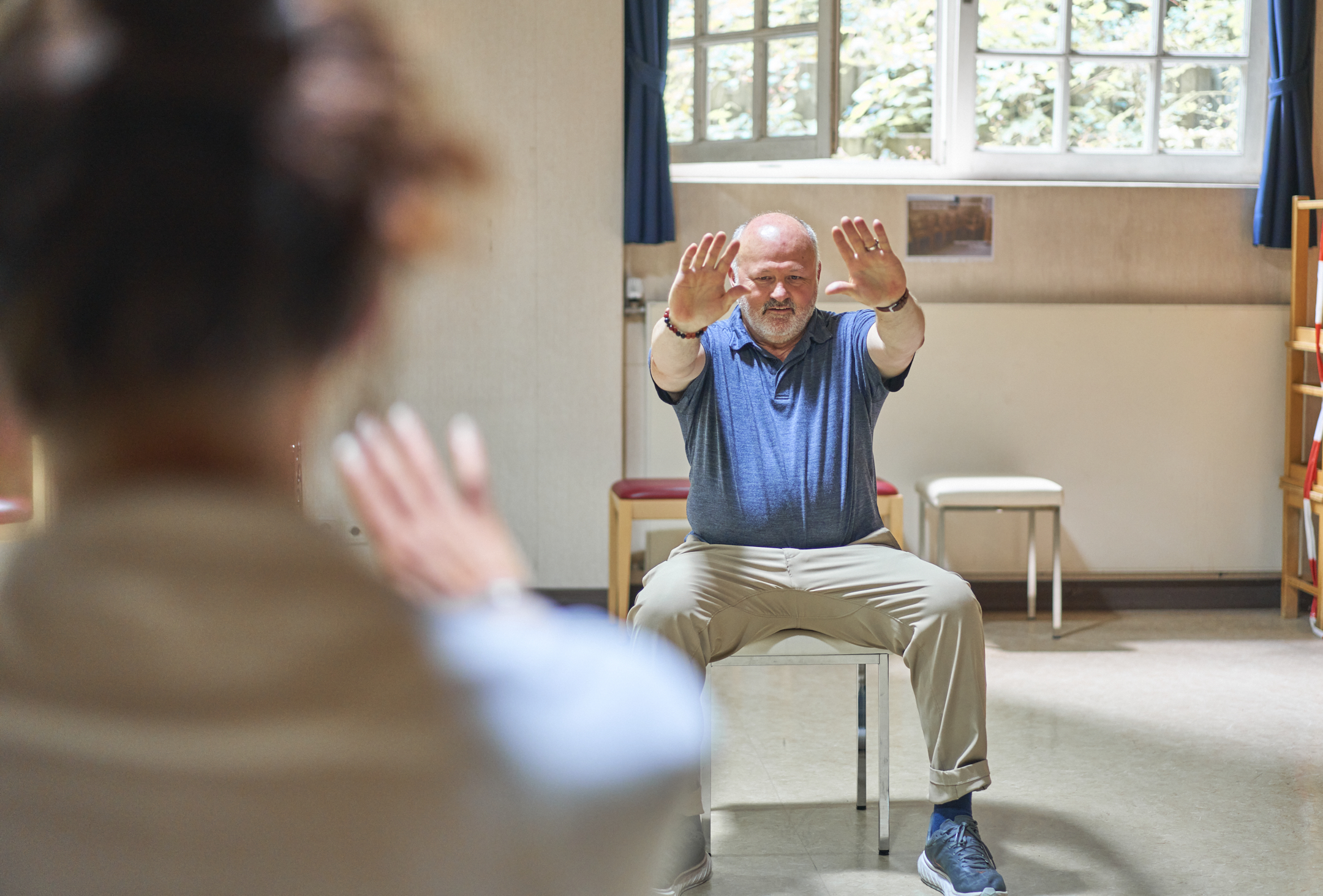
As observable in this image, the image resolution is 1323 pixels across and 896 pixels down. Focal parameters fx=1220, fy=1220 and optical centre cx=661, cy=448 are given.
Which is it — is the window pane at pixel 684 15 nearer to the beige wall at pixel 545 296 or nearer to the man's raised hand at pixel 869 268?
the beige wall at pixel 545 296

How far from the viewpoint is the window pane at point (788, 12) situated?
13.9 feet

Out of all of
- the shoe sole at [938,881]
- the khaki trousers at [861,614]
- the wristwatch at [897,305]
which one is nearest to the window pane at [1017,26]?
the wristwatch at [897,305]

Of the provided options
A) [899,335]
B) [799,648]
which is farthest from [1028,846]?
[899,335]

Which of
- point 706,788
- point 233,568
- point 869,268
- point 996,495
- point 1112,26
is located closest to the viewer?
point 233,568

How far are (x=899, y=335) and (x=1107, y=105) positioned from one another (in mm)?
2431

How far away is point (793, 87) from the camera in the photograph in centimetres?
429

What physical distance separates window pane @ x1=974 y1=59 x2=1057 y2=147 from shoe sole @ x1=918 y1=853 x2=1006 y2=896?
9.62 feet

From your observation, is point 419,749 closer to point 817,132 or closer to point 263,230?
point 263,230

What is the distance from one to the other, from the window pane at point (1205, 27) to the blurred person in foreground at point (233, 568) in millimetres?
4618

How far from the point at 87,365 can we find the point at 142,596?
0.09 metres

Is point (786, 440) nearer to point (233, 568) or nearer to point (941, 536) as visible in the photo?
point (941, 536)

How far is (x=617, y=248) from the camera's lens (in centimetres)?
422

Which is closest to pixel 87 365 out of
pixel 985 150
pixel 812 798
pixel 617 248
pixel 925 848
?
pixel 925 848

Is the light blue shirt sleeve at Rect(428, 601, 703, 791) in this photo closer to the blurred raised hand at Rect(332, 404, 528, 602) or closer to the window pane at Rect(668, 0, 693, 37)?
the blurred raised hand at Rect(332, 404, 528, 602)
